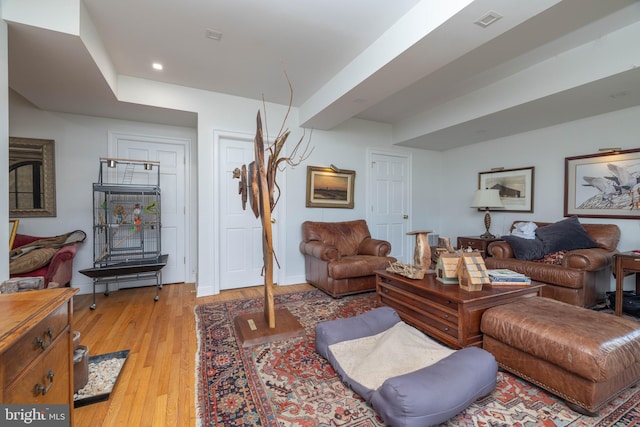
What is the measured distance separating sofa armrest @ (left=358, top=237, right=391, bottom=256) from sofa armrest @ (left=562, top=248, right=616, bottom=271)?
186cm

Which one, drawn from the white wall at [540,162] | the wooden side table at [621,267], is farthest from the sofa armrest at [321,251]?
the white wall at [540,162]

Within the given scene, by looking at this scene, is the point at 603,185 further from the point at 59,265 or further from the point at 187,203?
the point at 59,265

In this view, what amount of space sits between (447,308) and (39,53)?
362 centimetres

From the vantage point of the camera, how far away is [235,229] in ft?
12.1

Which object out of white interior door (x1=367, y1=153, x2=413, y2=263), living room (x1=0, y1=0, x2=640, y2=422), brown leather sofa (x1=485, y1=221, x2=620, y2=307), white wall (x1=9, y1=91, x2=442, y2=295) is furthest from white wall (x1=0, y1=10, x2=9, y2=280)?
brown leather sofa (x1=485, y1=221, x2=620, y2=307)

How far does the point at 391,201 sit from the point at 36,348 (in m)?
4.55

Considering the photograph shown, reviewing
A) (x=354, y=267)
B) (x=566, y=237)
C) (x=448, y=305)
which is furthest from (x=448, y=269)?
(x=566, y=237)

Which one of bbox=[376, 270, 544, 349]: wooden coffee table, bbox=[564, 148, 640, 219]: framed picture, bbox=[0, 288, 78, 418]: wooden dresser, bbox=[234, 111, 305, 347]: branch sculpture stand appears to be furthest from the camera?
bbox=[564, 148, 640, 219]: framed picture

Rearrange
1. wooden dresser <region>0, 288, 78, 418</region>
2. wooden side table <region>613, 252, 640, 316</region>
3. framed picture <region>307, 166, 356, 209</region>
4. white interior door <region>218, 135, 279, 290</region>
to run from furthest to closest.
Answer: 1. framed picture <region>307, 166, 356, 209</region>
2. white interior door <region>218, 135, 279, 290</region>
3. wooden side table <region>613, 252, 640, 316</region>
4. wooden dresser <region>0, 288, 78, 418</region>

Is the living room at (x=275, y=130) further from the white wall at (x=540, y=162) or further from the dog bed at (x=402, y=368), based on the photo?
the dog bed at (x=402, y=368)

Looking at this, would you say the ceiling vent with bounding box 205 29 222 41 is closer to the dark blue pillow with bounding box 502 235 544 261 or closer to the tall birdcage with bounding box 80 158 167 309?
the tall birdcage with bounding box 80 158 167 309

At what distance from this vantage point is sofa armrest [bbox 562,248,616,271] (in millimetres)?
2623

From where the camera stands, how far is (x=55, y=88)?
263cm

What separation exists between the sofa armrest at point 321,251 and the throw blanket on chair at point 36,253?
8.94 feet
